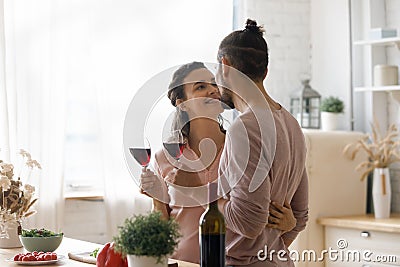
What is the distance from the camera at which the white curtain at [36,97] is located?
175 inches

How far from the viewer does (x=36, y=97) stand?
454 centimetres

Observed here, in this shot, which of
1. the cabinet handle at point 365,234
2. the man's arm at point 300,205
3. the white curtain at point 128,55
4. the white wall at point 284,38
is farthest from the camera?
the white wall at point 284,38

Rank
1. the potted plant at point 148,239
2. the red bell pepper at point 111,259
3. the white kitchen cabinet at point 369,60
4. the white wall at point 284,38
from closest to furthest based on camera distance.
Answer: the potted plant at point 148,239, the red bell pepper at point 111,259, the white kitchen cabinet at point 369,60, the white wall at point 284,38

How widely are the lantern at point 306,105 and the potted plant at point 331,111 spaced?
0.11 m

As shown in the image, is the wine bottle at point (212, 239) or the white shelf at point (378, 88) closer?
the wine bottle at point (212, 239)

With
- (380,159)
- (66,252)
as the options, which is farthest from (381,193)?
(66,252)

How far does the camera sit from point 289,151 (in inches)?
101

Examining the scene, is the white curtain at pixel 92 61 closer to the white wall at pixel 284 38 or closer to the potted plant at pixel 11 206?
the white wall at pixel 284 38

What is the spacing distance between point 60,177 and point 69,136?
354 millimetres

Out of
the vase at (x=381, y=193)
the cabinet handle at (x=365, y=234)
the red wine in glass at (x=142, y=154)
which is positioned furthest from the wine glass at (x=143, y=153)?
the vase at (x=381, y=193)

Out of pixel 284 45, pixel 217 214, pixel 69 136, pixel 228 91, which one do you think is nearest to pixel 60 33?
pixel 69 136

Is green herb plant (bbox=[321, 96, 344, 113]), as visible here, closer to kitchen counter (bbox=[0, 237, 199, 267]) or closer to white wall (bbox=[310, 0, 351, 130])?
white wall (bbox=[310, 0, 351, 130])

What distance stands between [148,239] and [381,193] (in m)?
3.24

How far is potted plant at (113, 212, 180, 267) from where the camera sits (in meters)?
2.05
